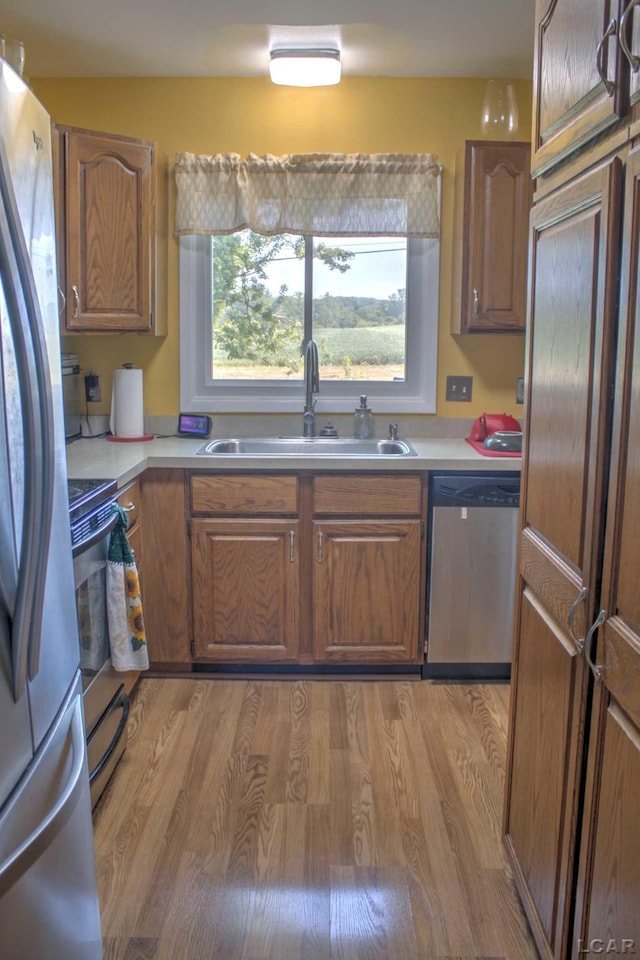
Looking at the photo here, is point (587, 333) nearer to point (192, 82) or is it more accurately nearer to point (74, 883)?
point (74, 883)

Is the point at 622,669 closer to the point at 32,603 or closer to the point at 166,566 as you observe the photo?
the point at 32,603

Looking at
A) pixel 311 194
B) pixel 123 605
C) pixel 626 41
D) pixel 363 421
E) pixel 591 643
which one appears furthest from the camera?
pixel 363 421

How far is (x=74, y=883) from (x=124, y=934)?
488 mm

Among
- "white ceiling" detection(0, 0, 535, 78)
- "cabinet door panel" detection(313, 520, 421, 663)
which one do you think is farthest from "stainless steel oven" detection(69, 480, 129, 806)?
"white ceiling" detection(0, 0, 535, 78)

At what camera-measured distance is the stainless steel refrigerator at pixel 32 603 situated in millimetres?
1196

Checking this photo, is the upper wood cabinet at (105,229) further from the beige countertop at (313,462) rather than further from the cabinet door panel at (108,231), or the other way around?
the beige countertop at (313,462)

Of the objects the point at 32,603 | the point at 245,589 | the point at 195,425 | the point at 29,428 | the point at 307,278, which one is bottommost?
the point at 245,589

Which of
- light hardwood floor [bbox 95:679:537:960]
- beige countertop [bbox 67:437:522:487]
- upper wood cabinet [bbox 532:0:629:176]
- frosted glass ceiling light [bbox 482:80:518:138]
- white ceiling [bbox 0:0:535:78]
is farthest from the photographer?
frosted glass ceiling light [bbox 482:80:518:138]

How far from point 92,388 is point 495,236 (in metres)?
1.81

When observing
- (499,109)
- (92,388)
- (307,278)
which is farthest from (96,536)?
(499,109)

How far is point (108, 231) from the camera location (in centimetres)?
311

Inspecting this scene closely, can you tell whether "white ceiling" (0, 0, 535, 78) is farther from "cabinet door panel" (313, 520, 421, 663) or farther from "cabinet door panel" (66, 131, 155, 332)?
"cabinet door panel" (313, 520, 421, 663)

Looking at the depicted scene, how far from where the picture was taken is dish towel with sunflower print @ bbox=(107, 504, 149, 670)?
93.0 inches

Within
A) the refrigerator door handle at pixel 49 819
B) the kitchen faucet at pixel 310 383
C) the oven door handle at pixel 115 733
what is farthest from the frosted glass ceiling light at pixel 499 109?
the refrigerator door handle at pixel 49 819
